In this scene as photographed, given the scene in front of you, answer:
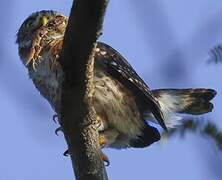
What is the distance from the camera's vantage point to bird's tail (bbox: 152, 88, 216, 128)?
207 inches

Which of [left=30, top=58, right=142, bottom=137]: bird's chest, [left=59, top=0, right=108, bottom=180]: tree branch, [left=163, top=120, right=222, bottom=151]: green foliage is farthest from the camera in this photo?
[left=30, top=58, right=142, bottom=137]: bird's chest

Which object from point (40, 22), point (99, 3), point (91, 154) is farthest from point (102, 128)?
point (99, 3)

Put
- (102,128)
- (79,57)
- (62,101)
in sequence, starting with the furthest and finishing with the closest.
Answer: (102,128) → (62,101) → (79,57)

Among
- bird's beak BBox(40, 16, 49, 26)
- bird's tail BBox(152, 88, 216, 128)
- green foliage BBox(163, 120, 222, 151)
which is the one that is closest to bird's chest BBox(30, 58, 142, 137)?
bird's tail BBox(152, 88, 216, 128)

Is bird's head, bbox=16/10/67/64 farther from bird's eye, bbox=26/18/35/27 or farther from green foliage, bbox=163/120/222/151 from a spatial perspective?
green foliage, bbox=163/120/222/151

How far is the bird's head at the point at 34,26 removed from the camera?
17.6 ft

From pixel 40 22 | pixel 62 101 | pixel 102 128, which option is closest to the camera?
pixel 62 101

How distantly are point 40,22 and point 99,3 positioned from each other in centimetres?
328

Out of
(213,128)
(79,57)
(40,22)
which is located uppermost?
(40,22)

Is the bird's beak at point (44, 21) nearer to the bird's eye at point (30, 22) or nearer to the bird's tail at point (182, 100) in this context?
the bird's eye at point (30, 22)

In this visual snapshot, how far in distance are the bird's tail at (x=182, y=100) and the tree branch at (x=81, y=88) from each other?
7.61 feet

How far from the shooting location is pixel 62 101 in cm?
272

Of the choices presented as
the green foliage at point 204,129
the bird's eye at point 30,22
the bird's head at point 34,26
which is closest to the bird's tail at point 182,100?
the bird's head at point 34,26

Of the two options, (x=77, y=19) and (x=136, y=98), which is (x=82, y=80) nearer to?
(x=77, y=19)
